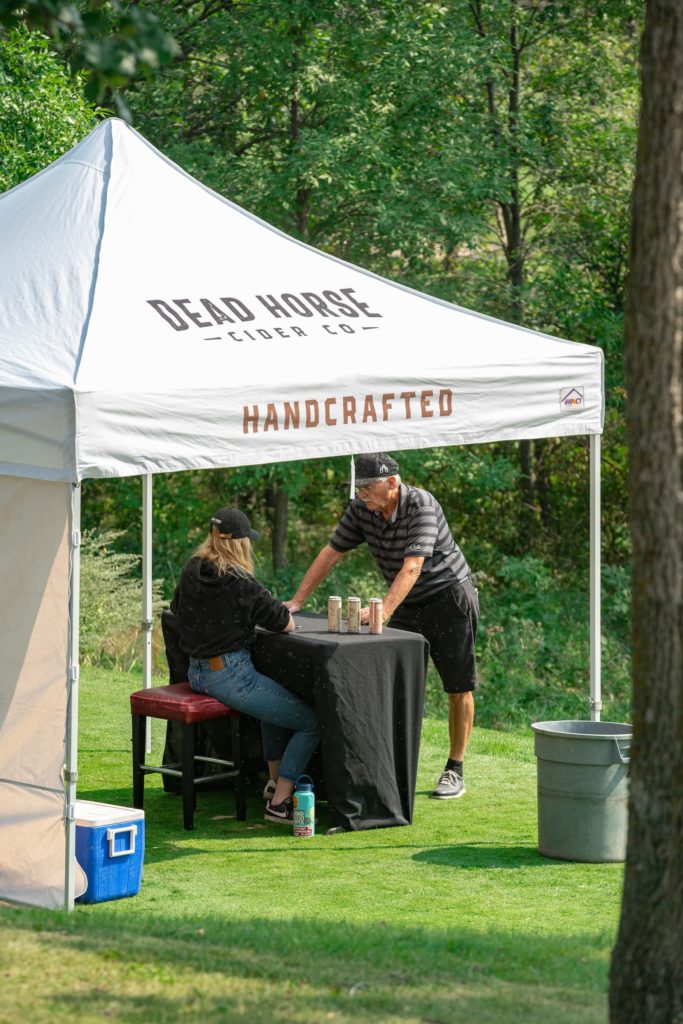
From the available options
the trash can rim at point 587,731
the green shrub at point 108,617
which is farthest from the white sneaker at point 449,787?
the green shrub at point 108,617

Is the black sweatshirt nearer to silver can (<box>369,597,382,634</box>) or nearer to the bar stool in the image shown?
the bar stool

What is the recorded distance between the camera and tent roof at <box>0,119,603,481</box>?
19.4 ft

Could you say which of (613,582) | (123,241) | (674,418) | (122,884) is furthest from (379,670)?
(613,582)

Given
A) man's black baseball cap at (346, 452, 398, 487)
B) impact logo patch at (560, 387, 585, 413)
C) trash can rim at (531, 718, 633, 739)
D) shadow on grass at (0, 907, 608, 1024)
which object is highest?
impact logo patch at (560, 387, 585, 413)

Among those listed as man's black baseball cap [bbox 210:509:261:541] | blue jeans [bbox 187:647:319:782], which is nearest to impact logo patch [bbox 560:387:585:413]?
man's black baseball cap [bbox 210:509:261:541]

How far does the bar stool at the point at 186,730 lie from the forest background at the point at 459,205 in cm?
694

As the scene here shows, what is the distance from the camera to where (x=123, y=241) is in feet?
23.2

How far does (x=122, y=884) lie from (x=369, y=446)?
2204 mm

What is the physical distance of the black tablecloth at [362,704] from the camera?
7.06 m

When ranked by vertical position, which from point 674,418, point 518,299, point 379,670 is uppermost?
point 518,299

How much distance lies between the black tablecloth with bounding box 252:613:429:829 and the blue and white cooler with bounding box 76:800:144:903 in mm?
1210

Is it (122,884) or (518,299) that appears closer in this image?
(122,884)

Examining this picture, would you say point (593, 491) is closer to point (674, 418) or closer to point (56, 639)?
point (56, 639)

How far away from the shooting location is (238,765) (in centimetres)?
748
